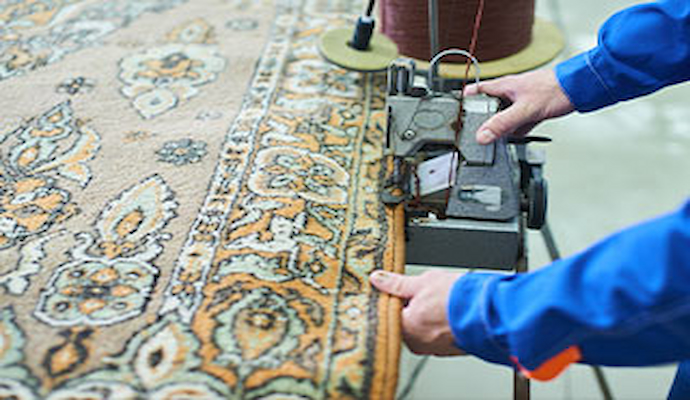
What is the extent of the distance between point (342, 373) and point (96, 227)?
1.73 ft

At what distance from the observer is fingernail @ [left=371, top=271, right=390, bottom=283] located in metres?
1.04

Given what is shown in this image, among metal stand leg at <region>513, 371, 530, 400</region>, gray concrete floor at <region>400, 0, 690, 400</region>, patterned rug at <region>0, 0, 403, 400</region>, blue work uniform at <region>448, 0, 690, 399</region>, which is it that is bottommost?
gray concrete floor at <region>400, 0, 690, 400</region>

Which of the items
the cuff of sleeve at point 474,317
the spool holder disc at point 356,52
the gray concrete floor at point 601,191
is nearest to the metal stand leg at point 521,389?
the cuff of sleeve at point 474,317

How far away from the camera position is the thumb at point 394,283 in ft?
3.30

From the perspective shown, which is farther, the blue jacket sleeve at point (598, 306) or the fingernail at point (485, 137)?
the fingernail at point (485, 137)

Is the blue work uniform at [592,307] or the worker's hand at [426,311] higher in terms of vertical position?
the blue work uniform at [592,307]

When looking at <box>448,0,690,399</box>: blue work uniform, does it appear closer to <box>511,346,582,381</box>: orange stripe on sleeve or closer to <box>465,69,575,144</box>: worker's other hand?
<box>511,346,582,381</box>: orange stripe on sleeve

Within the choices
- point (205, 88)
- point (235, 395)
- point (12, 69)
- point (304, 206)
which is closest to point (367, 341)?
point (235, 395)

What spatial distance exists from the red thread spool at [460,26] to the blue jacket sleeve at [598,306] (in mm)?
885

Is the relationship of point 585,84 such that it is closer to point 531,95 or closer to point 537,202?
point 531,95

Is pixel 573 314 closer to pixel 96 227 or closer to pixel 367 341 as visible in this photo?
pixel 367 341

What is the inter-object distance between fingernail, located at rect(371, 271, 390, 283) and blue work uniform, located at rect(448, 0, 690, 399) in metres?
0.16

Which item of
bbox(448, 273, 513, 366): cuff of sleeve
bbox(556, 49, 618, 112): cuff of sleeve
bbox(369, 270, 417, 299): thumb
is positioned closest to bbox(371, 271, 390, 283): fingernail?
bbox(369, 270, 417, 299): thumb

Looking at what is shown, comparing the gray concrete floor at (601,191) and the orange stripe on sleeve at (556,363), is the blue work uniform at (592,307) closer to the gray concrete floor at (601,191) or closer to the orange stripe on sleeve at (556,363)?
the orange stripe on sleeve at (556,363)
